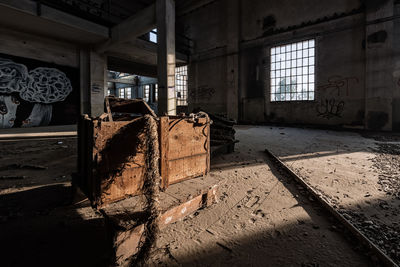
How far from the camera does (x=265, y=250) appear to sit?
1.39 metres

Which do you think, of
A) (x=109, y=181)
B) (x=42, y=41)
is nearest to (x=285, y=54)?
(x=109, y=181)

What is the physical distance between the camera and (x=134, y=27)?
26.0 feet

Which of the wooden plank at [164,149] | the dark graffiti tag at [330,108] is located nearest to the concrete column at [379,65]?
the dark graffiti tag at [330,108]

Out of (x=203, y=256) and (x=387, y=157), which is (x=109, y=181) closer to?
(x=203, y=256)

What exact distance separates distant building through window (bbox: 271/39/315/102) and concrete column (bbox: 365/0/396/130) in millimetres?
2147

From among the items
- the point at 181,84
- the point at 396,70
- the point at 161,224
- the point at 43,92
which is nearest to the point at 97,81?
the point at 43,92

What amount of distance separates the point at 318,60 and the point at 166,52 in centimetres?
735

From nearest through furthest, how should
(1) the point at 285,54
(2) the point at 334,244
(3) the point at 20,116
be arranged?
(2) the point at 334,244 → (3) the point at 20,116 → (1) the point at 285,54

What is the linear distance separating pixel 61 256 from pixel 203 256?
99cm

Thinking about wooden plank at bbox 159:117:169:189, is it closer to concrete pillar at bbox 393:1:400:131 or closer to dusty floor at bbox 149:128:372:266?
dusty floor at bbox 149:128:372:266

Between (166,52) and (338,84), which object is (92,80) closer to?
(166,52)

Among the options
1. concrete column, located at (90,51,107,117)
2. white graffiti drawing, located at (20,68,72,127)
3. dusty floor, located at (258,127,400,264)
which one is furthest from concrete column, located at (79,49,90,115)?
dusty floor, located at (258,127,400,264)

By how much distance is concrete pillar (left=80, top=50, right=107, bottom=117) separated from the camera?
1029cm

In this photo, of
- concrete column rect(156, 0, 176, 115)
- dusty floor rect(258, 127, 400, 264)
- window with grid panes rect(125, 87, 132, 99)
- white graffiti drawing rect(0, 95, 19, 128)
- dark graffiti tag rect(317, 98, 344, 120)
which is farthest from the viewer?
window with grid panes rect(125, 87, 132, 99)
